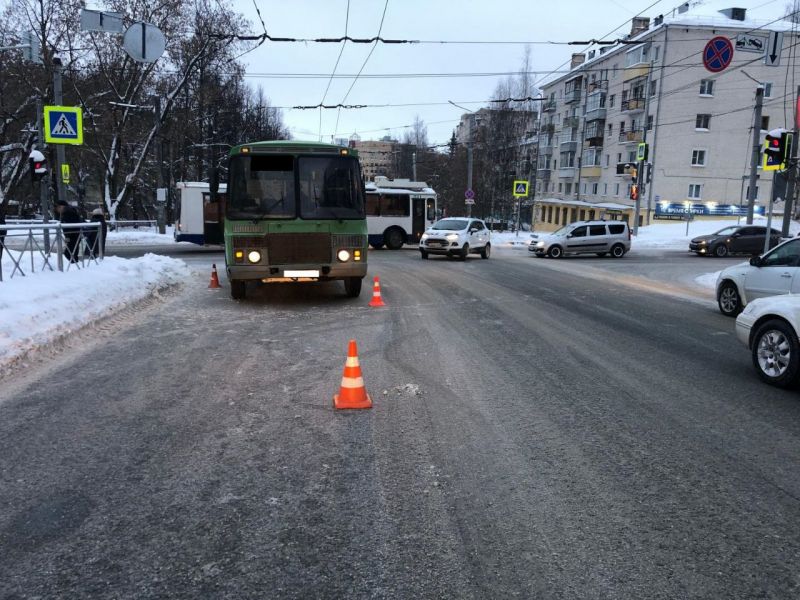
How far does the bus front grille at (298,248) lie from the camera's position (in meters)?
10.5

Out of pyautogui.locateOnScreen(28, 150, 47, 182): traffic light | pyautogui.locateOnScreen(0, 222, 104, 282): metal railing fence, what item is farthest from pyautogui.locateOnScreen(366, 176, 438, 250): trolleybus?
pyautogui.locateOnScreen(0, 222, 104, 282): metal railing fence

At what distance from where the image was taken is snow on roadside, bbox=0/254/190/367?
6.83 meters

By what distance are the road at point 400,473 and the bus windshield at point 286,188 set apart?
3502 mm

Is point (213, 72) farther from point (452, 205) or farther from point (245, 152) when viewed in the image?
point (452, 205)

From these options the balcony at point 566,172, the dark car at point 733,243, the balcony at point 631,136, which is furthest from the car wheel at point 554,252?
the balcony at point 566,172

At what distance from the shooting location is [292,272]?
34.8 feet

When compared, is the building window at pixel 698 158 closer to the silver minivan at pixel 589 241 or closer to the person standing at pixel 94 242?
the silver minivan at pixel 589 241

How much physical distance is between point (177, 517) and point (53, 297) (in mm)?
6451

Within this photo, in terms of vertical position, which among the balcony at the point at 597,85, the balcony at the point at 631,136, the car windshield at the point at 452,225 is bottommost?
the car windshield at the point at 452,225

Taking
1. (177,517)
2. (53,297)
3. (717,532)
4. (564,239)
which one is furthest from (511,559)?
(564,239)

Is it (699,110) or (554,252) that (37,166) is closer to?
(554,252)

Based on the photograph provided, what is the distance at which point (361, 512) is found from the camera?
10.9ft

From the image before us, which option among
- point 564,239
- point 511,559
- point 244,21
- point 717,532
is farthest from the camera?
point 244,21

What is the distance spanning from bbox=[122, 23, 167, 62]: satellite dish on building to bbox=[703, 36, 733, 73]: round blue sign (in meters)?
15.0
